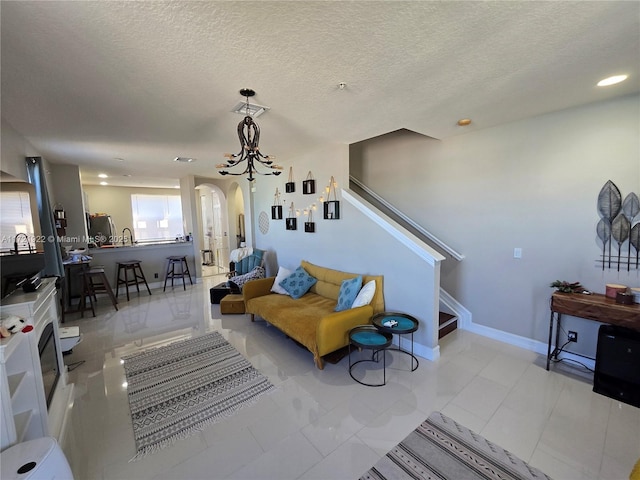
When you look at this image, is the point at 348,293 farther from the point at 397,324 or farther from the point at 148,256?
the point at 148,256

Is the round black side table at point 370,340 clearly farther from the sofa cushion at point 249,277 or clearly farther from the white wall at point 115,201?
the white wall at point 115,201

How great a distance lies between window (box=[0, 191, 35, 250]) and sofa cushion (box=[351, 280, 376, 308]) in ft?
9.75

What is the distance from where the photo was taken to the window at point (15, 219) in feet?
6.10

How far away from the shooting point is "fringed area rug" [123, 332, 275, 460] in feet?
6.73

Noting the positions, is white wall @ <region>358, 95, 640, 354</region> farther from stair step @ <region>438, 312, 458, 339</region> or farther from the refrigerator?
the refrigerator

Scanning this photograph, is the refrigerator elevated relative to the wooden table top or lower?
elevated

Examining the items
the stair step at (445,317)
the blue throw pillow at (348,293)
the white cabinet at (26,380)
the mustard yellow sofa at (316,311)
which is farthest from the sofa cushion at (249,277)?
the stair step at (445,317)

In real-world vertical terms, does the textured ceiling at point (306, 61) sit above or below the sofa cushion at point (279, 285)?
above

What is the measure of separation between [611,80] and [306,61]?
2.45 m

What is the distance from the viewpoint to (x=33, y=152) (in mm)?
3631

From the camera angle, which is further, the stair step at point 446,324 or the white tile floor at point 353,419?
the stair step at point 446,324

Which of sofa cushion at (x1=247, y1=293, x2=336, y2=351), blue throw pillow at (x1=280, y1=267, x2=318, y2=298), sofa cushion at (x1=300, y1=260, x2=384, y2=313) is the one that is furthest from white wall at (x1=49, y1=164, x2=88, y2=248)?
sofa cushion at (x1=300, y1=260, x2=384, y2=313)

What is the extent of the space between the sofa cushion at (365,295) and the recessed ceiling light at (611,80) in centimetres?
264

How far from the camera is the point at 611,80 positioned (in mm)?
2107
